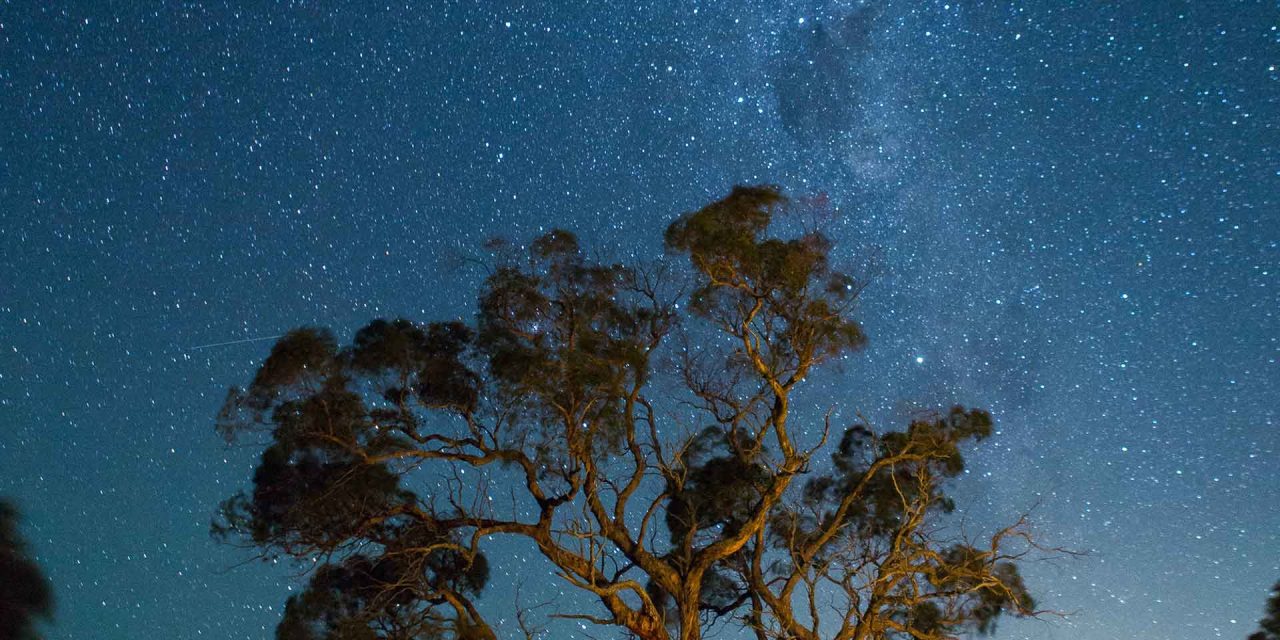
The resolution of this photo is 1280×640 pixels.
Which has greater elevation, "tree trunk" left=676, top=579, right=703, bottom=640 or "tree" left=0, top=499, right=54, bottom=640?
"tree trunk" left=676, top=579, right=703, bottom=640

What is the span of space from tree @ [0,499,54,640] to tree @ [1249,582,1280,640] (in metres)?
12.5

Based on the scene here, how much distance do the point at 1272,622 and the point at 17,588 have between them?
1270cm

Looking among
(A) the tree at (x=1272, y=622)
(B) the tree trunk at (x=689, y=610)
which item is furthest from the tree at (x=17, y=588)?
(A) the tree at (x=1272, y=622)

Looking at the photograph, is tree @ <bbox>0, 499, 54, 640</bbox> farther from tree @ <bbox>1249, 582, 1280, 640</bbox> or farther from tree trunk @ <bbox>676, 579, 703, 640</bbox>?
tree @ <bbox>1249, 582, 1280, 640</bbox>

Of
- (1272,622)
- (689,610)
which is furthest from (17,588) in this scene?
(1272,622)

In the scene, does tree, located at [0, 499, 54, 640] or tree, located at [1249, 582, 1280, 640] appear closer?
tree, located at [0, 499, 54, 640]

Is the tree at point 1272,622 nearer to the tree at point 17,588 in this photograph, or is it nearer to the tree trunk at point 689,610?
the tree trunk at point 689,610

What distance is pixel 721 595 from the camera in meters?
16.1

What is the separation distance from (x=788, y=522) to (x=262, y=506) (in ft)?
24.5

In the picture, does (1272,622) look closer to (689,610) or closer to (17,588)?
(689,610)

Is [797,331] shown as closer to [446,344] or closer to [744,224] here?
[744,224]

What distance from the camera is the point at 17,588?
7.98 m

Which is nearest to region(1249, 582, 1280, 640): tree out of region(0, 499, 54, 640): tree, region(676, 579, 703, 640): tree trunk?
region(676, 579, 703, 640): tree trunk

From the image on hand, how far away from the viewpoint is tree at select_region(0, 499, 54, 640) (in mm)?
7926
